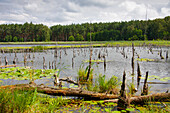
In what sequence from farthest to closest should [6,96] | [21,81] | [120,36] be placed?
[120,36] < [21,81] < [6,96]

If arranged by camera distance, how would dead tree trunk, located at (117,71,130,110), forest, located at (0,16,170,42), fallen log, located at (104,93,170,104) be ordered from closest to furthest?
dead tree trunk, located at (117,71,130,110)
fallen log, located at (104,93,170,104)
forest, located at (0,16,170,42)

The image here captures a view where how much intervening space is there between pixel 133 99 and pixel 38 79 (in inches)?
344

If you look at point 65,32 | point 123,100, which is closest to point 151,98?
point 123,100

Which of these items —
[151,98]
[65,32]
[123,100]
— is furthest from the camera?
[65,32]

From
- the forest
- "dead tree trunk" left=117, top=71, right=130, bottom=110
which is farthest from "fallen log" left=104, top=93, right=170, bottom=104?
the forest

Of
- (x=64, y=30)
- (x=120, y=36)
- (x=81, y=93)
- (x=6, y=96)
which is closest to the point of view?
(x=6, y=96)

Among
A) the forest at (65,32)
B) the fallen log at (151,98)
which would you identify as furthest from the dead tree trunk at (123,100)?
the forest at (65,32)

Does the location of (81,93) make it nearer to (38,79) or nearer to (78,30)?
(38,79)

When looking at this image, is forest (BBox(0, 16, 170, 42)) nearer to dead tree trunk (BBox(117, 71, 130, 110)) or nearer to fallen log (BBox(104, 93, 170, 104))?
fallen log (BBox(104, 93, 170, 104))

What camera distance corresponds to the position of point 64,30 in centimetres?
14150

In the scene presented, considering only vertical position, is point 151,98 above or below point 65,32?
below

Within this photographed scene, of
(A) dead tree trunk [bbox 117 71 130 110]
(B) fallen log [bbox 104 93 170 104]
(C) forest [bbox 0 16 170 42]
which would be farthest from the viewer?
(C) forest [bbox 0 16 170 42]

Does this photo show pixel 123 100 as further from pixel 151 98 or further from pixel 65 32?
pixel 65 32

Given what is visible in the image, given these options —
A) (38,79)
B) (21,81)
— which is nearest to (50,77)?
(38,79)
